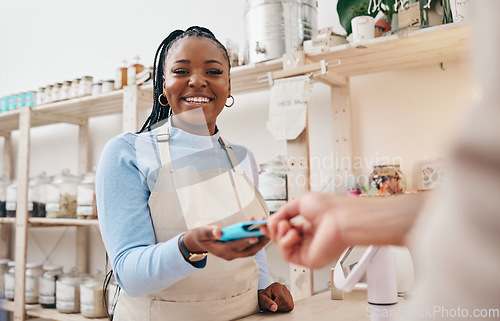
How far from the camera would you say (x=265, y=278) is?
1.15 meters

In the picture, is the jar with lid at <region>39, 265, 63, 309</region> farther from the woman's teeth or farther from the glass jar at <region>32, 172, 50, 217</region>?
the woman's teeth

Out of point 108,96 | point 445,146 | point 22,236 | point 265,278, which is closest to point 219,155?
point 265,278

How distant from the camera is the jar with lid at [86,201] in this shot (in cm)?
208

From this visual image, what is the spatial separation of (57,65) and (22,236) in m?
1.16

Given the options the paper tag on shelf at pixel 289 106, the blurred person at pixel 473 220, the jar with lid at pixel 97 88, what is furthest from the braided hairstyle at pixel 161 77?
the jar with lid at pixel 97 88

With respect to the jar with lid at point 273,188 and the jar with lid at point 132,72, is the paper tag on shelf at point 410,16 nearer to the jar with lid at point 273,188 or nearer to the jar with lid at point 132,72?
the jar with lid at point 273,188

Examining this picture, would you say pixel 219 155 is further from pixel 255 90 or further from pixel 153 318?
pixel 255 90

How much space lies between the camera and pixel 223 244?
675mm

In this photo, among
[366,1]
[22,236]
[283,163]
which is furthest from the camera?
[22,236]

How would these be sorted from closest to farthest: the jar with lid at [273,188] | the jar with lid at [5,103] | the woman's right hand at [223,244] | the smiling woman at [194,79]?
1. the woman's right hand at [223,244]
2. the smiling woman at [194,79]
3. the jar with lid at [273,188]
4. the jar with lid at [5,103]

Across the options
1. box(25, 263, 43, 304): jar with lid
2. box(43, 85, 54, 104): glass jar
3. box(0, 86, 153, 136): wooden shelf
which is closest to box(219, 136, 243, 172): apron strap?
box(0, 86, 153, 136): wooden shelf

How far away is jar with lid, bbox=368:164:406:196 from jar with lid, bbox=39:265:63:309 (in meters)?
1.73

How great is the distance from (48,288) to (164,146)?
5.33 feet

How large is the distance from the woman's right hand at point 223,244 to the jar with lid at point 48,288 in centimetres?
187
